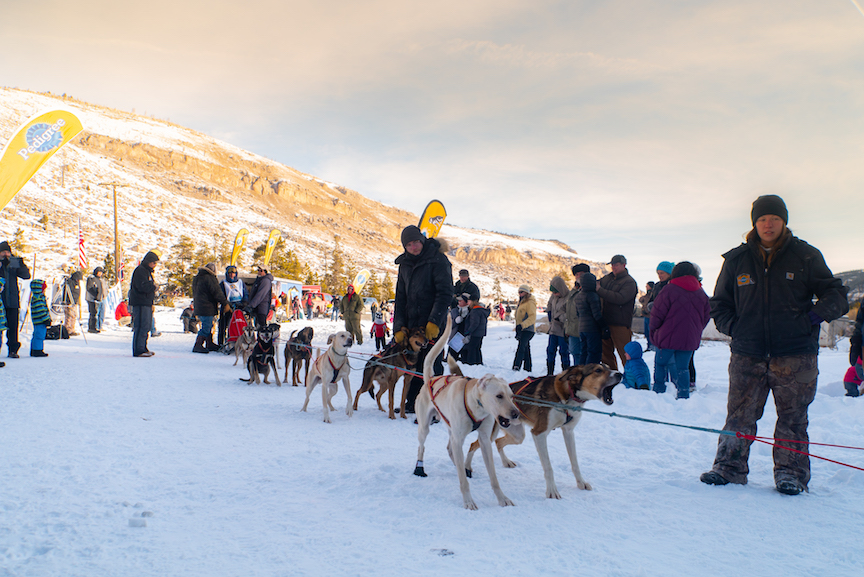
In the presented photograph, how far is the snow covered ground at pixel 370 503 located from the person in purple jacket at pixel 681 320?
3.51 feet

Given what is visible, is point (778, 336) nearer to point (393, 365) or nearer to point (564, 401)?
point (564, 401)

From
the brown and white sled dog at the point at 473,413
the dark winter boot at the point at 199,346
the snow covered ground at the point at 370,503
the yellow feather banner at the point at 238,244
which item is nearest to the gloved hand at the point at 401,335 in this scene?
the snow covered ground at the point at 370,503

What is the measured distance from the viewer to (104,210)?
60094mm

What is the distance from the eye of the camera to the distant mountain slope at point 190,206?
54.1 m

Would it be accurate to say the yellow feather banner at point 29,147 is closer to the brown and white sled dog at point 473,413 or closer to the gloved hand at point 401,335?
the gloved hand at point 401,335

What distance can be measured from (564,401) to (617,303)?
4.20m

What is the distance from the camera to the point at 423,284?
5680 mm

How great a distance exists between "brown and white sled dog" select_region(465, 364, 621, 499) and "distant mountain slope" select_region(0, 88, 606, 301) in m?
3.52

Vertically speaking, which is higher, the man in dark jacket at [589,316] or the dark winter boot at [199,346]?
the man in dark jacket at [589,316]

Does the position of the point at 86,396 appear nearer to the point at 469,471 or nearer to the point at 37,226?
the point at 469,471

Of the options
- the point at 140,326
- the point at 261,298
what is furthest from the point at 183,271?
the point at 261,298

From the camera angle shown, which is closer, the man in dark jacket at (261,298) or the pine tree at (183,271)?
the man in dark jacket at (261,298)

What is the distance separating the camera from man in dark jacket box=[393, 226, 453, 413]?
220 inches

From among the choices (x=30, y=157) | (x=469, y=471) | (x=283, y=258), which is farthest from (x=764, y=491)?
(x=283, y=258)
